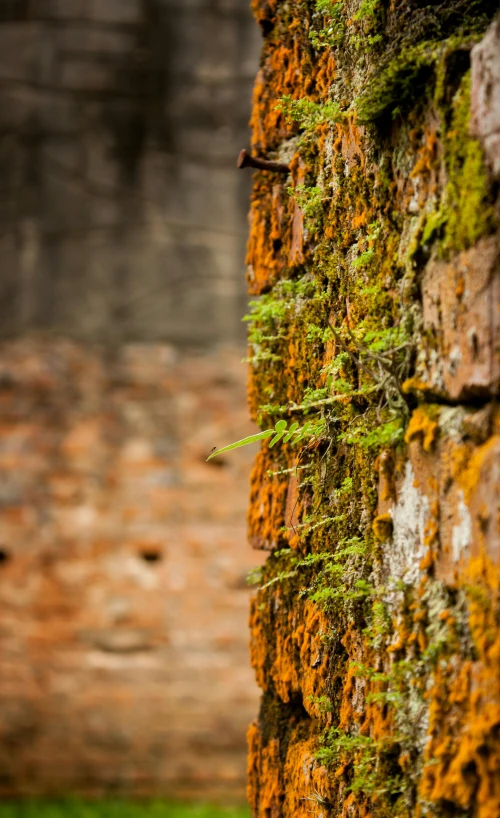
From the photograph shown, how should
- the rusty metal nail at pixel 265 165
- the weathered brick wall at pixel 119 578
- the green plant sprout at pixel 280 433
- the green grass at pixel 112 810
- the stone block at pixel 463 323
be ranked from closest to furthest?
the stone block at pixel 463 323 → the green plant sprout at pixel 280 433 → the rusty metal nail at pixel 265 165 → the green grass at pixel 112 810 → the weathered brick wall at pixel 119 578

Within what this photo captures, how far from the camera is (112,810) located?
4.15 metres

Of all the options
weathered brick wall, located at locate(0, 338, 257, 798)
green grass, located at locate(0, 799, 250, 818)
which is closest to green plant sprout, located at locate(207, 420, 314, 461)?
weathered brick wall, located at locate(0, 338, 257, 798)

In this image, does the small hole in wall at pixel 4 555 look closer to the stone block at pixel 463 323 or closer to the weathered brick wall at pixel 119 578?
the weathered brick wall at pixel 119 578

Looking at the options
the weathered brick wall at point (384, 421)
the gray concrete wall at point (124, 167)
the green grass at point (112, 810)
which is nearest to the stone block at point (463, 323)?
the weathered brick wall at point (384, 421)

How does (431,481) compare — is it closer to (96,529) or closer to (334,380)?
(334,380)

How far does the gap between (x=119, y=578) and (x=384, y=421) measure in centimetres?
357

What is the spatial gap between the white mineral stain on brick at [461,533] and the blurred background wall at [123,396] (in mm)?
3599

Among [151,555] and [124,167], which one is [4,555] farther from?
[124,167]

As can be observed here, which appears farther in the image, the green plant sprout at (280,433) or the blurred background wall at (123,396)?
the blurred background wall at (123,396)

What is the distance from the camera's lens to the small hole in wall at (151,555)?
4320mm

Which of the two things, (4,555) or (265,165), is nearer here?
(265,165)

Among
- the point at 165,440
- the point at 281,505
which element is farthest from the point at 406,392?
the point at 165,440

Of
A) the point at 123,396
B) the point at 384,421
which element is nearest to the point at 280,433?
the point at 384,421

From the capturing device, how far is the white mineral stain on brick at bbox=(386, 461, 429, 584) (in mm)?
803
